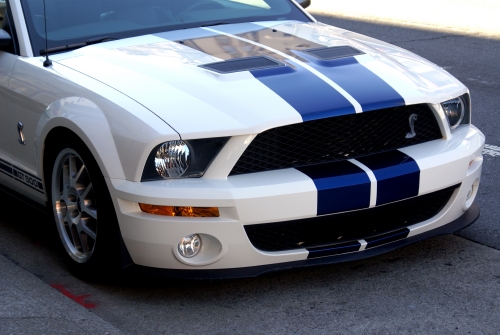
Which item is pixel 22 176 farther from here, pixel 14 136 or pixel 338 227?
pixel 338 227

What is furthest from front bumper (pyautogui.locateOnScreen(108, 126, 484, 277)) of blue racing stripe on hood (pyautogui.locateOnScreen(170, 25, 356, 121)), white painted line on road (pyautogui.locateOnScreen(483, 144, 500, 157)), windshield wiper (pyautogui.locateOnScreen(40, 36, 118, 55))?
white painted line on road (pyautogui.locateOnScreen(483, 144, 500, 157))

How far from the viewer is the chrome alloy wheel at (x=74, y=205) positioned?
3.91 metres

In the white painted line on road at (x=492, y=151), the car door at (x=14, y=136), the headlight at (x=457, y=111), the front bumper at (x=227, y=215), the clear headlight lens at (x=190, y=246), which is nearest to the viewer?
the front bumper at (x=227, y=215)

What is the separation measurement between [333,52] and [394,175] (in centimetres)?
88

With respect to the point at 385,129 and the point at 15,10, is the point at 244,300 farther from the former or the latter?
the point at 15,10

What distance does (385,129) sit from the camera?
3.84 meters

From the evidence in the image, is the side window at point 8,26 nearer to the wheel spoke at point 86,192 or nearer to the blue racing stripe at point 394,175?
the wheel spoke at point 86,192

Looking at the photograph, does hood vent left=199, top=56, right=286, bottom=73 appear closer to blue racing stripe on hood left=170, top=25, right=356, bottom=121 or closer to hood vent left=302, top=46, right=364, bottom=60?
blue racing stripe on hood left=170, top=25, right=356, bottom=121

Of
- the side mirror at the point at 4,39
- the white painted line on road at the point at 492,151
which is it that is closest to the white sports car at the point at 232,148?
the side mirror at the point at 4,39

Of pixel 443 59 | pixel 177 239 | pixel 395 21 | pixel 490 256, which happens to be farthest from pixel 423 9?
pixel 177 239

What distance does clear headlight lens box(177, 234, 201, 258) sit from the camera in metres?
3.56

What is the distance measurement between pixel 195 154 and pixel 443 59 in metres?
6.58

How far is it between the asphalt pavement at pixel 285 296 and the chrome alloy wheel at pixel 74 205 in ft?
0.55

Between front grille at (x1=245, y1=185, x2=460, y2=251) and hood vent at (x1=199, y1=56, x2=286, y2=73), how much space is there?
0.79 metres
